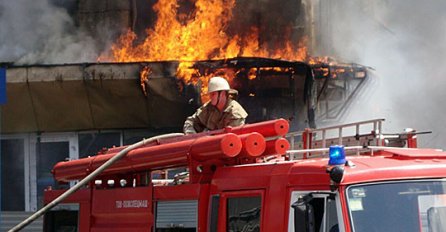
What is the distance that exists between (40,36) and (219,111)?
9.45 m

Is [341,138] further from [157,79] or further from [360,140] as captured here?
[157,79]

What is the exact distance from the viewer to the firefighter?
7.28 m

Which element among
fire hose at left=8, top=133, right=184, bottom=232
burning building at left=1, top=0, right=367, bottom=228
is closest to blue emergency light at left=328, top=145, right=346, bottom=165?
fire hose at left=8, top=133, right=184, bottom=232

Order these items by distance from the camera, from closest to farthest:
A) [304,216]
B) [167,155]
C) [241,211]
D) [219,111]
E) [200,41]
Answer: [304,216] < [241,211] < [167,155] < [219,111] < [200,41]

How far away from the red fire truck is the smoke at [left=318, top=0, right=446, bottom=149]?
26.0ft

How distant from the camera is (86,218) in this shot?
741cm

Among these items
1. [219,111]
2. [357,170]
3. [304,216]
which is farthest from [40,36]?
[304,216]

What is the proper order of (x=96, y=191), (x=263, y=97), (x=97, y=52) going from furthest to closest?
1. (x=97, y=52)
2. (x=263, y=97)
3. (x=96, y=191)

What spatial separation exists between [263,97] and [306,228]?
994cm

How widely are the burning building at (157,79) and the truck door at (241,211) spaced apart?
851cm

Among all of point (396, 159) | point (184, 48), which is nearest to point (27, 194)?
point (184, 48)

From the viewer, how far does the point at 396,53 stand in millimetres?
15359

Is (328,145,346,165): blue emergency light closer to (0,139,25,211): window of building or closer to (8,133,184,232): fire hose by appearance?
(8,133,184,232): fire hose

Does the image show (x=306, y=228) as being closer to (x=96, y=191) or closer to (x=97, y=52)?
(x=96, y=191)
